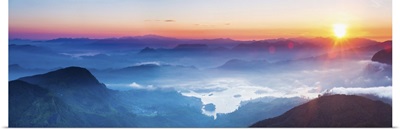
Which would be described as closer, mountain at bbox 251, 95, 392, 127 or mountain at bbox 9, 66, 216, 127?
mountain at bbox 251, 95, 392, 127

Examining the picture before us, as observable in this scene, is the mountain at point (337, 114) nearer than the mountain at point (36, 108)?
Yes

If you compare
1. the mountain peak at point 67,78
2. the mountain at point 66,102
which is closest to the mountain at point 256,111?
the mountain at point 66,102

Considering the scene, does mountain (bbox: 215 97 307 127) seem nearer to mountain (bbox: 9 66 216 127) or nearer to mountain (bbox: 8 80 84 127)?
mountain (bbox: 9 66 216 127)

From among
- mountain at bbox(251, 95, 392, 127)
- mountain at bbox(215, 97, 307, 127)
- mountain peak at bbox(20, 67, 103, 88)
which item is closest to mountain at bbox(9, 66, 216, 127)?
mountain peak at bbox(20, 67, 103, 88)

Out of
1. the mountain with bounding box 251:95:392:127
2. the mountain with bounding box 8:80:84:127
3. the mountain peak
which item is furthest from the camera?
the mountain peak

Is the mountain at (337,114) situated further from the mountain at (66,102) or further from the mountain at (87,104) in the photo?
the mountain at (66,102)

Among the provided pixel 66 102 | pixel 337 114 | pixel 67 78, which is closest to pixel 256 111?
pixel 337 114

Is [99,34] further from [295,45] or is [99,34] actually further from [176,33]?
[295,45]
